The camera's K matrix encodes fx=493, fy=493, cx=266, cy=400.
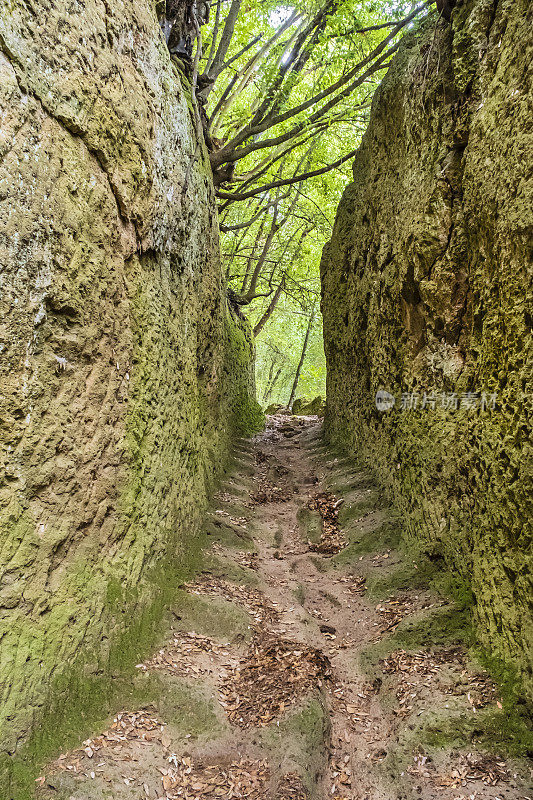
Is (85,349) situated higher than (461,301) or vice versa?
(461,301)

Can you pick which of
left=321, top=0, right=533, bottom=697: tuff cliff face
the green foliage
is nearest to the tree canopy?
the green foliage

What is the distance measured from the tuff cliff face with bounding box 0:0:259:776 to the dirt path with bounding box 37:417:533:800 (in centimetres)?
53

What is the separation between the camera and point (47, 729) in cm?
334

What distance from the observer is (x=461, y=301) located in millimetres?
5469

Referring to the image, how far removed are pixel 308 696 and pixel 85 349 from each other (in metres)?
3.58

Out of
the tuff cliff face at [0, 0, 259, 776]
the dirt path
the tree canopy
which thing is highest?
the tree canopy

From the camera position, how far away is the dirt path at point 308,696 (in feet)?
11.5

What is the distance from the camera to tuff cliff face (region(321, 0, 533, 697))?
406cm

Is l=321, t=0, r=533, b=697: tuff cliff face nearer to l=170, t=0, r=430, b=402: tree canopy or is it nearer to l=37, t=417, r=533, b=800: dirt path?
l=37, t=417, r=533, b=800: dirt path

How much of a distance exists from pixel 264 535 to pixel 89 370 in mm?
4420

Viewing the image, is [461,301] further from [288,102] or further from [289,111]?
[288,102]

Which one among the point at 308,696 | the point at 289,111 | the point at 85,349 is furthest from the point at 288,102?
the point at 308,696

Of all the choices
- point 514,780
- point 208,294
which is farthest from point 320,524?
point 514,780

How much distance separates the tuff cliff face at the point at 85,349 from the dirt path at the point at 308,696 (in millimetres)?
528
